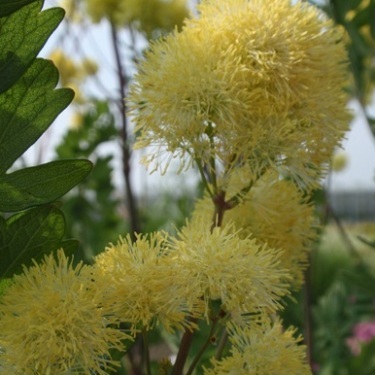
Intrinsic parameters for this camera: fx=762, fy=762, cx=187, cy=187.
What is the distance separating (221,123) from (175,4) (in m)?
1.05

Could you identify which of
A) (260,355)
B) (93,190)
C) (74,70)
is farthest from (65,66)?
(260,355)

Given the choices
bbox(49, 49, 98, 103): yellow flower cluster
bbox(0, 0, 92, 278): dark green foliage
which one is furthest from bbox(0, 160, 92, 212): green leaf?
bbox(49, 49, 98, 103): yellow flower cluster

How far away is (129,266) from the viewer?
1.61 ft

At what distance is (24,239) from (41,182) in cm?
4

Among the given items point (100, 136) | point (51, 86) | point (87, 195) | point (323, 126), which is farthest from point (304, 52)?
point (87, 195)

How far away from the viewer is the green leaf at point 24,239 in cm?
53

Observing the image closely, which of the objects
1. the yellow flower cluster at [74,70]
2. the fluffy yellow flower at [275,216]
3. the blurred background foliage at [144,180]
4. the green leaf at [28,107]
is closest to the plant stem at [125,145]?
the blurred background foliage at [144,180]

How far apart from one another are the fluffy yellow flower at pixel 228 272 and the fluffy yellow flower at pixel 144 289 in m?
0.01

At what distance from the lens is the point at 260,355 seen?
0.52 metres

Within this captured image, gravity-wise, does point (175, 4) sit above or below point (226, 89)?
above

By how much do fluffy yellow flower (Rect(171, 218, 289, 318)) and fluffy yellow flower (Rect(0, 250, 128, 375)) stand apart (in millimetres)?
62

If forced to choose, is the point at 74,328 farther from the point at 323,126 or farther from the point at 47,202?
the point at 323,126

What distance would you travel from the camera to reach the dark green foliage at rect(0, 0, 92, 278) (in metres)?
0.52

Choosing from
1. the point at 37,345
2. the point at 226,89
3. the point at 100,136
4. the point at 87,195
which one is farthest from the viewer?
the point at 87,195
